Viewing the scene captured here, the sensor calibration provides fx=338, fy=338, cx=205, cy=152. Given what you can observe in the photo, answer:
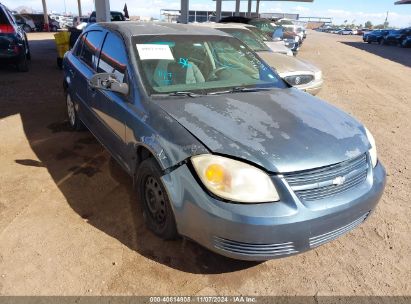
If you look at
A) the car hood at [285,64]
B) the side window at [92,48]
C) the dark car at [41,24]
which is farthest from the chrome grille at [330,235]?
the dark car at [41,24]

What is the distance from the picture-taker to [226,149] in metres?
2.20

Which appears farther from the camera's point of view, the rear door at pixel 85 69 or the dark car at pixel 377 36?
the dark car at pixel 377 36

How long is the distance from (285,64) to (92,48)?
4005mm

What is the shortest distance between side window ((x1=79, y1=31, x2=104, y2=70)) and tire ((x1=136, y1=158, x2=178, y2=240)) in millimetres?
1770

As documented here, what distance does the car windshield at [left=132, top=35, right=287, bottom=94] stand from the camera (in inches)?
118

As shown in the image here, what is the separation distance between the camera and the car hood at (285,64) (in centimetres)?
644

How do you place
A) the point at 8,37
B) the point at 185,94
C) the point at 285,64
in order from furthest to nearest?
the point at 8,37
the point at 285,64
the point at 185,94

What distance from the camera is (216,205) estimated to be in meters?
2.08

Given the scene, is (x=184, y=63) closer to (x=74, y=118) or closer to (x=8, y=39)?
(x=74, y=118)

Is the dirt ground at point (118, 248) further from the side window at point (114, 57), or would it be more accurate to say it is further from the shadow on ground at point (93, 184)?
the side window at point (114, 57)

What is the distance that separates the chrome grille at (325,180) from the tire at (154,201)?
35.3 inches

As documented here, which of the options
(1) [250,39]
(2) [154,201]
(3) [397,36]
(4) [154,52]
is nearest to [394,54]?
(3) [397,36]

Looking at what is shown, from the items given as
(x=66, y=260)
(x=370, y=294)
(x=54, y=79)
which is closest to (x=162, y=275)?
(x=66, y=260)

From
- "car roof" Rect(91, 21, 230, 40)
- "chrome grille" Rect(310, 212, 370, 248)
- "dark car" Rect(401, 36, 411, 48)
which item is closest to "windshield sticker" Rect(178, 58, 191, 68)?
"car roof" Rect(91, 21, 230, 40)
